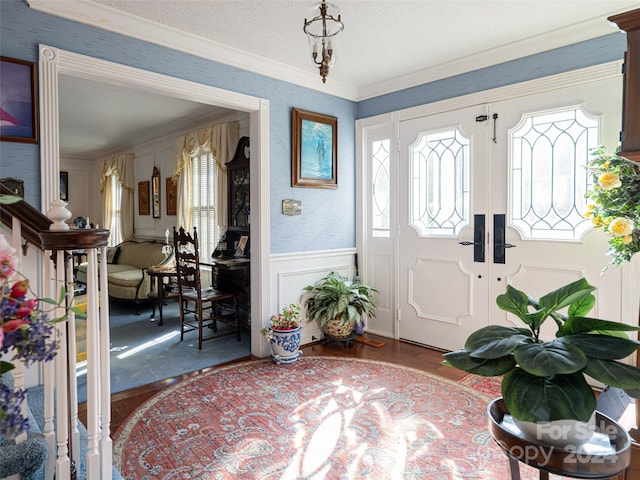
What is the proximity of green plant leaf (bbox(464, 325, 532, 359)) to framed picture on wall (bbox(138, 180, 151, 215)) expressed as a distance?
6849 millimetres

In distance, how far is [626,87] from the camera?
48.8 inches

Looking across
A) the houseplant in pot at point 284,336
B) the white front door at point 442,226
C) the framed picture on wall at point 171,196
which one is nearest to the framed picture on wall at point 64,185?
the framed picture on wall at point 171,196

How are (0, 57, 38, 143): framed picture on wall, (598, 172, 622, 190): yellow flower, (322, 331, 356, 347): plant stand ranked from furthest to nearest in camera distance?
(322, 331, 356, 347): plant stand < (0, 57, 38, 143): framed picture on wall < (598, 172, 622, 190): yellow flower

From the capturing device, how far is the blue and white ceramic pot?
11.5 feet

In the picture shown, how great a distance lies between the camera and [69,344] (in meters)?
1.35

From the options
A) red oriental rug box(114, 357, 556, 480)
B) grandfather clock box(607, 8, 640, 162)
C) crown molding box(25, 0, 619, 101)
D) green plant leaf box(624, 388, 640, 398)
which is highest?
crown molding box(25, 0, 619, 101)

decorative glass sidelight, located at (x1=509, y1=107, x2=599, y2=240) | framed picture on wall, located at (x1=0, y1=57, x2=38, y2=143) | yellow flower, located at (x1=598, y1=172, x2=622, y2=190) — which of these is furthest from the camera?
decorative glass sidelight, located at (x1=509, y1=107, x2=599, y2=240)

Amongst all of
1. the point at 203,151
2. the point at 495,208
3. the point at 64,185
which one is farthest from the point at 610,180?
the point at 64,185

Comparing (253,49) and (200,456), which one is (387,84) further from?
(200,456)

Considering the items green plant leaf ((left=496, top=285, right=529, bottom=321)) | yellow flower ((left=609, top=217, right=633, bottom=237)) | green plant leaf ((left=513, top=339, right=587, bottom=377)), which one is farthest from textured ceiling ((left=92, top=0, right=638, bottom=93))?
green plant leaf ((left=513, top=339, right=587, bottom=377))

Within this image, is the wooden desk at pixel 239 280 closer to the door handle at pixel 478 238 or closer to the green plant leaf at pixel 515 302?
the door handle at pixel 478 238

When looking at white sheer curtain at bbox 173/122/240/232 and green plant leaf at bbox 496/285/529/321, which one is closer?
green plant leaf at bbox 496/285/529/321

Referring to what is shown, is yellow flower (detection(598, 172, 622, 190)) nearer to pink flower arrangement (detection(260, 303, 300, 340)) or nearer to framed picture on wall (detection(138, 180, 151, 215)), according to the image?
pink flower arrangement (detection(260, 303, 300, 340))

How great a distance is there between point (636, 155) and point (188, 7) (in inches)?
103
